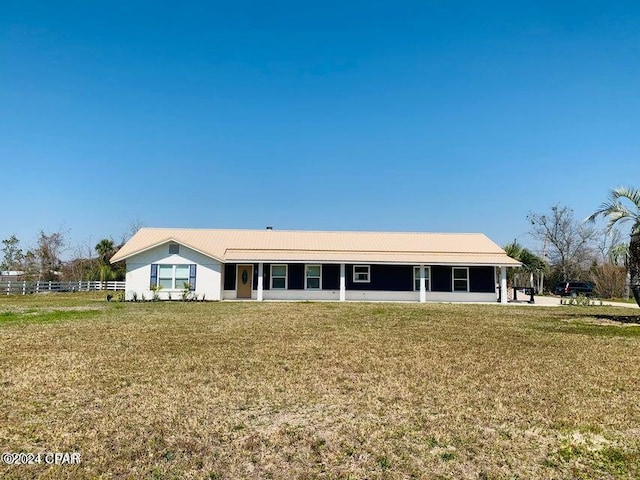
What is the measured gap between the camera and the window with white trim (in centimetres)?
2431

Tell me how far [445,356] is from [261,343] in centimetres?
407

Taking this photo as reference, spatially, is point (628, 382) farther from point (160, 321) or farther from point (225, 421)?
point (160, 321)

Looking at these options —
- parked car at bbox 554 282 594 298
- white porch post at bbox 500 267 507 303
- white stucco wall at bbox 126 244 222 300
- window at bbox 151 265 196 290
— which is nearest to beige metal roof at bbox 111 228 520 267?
white stucco wall at bbox 126 244 222 300

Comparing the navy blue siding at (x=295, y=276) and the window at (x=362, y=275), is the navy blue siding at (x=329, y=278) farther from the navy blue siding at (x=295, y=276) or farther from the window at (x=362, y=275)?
the navy blue siding at (x=295, y=276)

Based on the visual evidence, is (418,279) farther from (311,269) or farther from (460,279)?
Answer: (311,269)

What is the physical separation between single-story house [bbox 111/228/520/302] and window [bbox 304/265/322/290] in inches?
2.3

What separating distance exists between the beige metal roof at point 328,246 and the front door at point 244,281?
98 centimetres

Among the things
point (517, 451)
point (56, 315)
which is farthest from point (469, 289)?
point (517, 451)

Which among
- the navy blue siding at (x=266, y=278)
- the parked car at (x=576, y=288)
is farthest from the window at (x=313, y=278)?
the parked car at (x=576, y=288)

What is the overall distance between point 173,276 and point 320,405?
20338 mm

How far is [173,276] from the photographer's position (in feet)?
80.0

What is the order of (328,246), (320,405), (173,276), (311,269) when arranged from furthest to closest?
(328,246)
(311,269)
(173,276)
(320,405)

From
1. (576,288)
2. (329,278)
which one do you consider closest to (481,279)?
(329,278)

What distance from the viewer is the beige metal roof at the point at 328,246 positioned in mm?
25328
